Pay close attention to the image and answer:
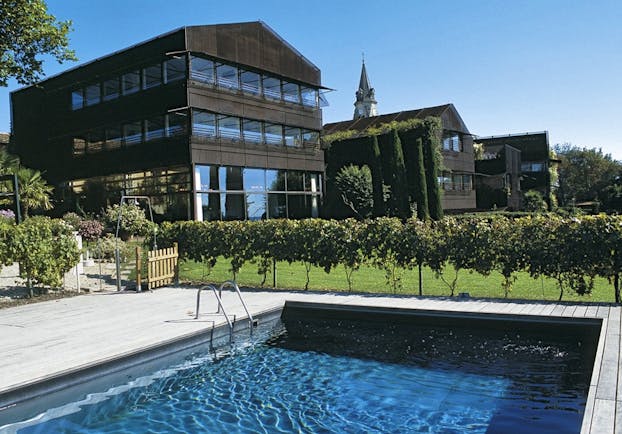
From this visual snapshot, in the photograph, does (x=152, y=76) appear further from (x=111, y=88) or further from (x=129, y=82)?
(x=111, y=88)

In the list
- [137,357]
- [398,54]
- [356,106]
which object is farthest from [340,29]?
[356,106]

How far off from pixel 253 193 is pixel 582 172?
5805cm

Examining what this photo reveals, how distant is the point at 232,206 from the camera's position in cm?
2495

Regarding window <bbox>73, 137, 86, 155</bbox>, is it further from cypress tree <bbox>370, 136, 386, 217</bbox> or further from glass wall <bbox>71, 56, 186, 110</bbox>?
cypress tree <bbox>370, 136, 386, 217</bbox>

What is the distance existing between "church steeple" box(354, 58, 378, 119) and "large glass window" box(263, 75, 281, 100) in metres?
54.9

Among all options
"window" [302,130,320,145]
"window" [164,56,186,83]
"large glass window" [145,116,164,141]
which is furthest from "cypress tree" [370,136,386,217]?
"large glass window" [145,116,164,141]

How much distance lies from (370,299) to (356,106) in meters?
76.7

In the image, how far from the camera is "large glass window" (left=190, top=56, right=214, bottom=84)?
23734mm

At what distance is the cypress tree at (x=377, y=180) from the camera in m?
30.3

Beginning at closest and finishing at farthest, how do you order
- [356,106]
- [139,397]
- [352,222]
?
[139,397] → [352,222] → [356,106]

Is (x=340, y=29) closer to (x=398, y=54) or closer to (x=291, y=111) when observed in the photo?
(x=398, y=54)

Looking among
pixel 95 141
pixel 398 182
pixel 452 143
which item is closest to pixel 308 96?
pixel 398 182

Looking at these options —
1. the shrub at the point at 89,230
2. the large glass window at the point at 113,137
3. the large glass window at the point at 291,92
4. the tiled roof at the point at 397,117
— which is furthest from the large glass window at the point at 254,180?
the tiled roof at the point at 397,117

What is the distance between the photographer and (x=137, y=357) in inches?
256
